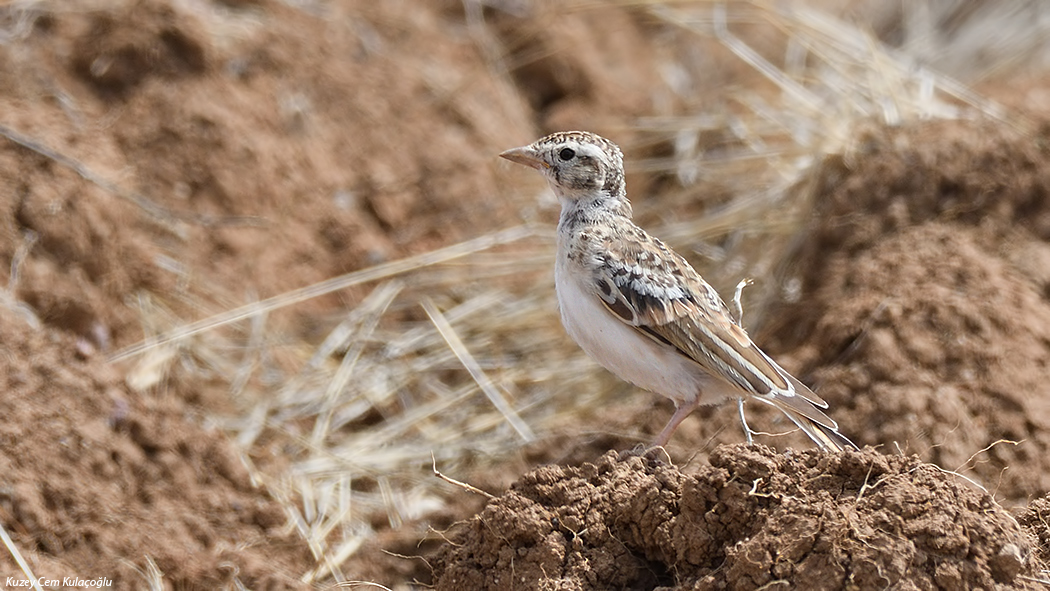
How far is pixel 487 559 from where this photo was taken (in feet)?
15.1

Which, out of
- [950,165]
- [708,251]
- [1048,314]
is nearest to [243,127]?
[708,251]

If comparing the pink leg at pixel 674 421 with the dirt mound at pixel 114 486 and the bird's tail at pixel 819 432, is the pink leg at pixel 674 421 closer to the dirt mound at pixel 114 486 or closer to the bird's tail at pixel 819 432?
the bird's tail at pixel 819 432

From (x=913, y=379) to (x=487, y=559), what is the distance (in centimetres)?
290

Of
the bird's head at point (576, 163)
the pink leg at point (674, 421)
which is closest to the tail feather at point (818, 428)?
the pink leg at point (674, 421)

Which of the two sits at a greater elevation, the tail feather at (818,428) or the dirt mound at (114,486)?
the tail feather at (818,428)

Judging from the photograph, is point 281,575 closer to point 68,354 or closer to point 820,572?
point 68,354

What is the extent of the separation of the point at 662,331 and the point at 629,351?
18cm

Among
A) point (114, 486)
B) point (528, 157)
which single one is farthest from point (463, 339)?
point (114, 486)

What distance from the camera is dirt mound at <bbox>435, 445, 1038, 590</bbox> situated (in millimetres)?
3754

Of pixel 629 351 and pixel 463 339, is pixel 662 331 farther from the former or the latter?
pixel 463 339

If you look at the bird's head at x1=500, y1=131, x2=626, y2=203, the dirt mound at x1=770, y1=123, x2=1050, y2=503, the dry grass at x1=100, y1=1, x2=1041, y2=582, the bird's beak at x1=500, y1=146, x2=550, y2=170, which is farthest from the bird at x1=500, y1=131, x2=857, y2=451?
the dry grass at x1=100, y1=1, x2=1041, y2=582

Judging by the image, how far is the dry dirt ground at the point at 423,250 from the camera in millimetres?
4160

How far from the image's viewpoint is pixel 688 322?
17.3 ft

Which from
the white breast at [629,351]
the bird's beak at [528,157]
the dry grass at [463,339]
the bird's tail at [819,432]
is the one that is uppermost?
the bird's beak at [528,157]
